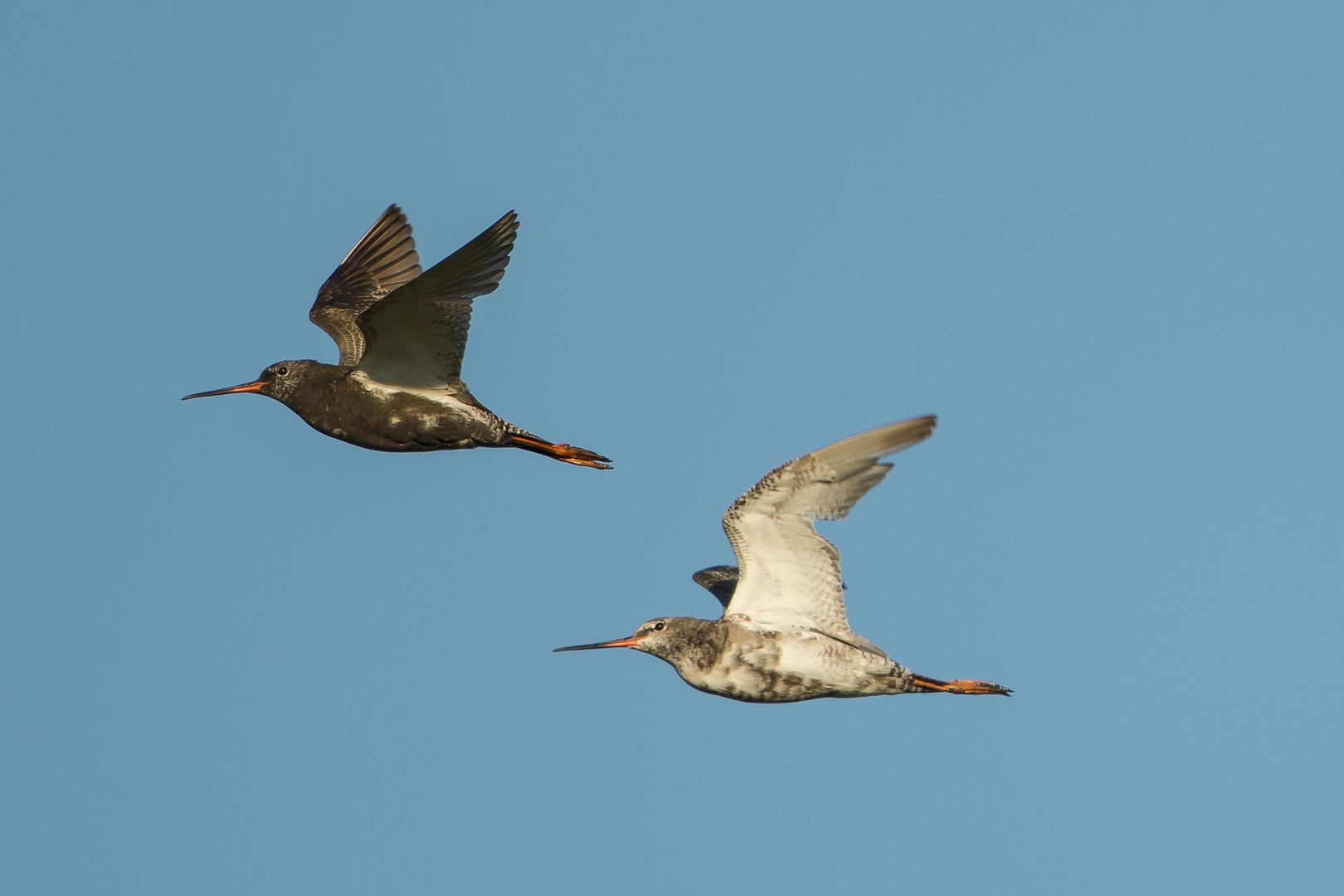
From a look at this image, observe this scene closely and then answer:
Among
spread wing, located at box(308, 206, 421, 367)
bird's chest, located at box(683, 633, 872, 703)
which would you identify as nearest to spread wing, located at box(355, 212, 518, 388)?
spread wing, located at box(308, 206, 421, 367)

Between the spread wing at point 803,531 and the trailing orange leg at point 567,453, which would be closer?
the spread wing at point 803,531

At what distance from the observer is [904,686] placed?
1677 cm

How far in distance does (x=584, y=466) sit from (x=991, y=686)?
17.7 ft

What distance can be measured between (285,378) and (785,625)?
7130 millimetres

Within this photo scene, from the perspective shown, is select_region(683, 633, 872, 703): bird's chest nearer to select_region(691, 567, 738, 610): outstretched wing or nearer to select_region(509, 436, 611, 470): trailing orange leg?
select_region(691, 567, 738, 610): outstretched wing

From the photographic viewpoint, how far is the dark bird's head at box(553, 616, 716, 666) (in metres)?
16.7

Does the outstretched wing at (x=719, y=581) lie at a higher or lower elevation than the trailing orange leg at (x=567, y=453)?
lower

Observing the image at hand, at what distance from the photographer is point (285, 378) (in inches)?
A: 789

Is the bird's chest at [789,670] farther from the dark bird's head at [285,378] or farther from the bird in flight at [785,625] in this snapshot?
the dark bird's head at [285,378]

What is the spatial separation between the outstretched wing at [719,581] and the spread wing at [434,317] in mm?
3598

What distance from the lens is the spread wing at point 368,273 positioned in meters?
22.0

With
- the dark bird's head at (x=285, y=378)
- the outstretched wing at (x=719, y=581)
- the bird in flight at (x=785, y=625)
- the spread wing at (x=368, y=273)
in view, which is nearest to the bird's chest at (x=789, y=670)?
the bird in flight at (x=785, y=625)

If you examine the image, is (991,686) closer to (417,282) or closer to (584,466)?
(584,466)

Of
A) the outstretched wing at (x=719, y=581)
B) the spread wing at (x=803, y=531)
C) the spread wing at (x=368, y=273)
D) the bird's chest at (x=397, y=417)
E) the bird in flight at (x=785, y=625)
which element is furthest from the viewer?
the spread wing at (x=368, y=273)
